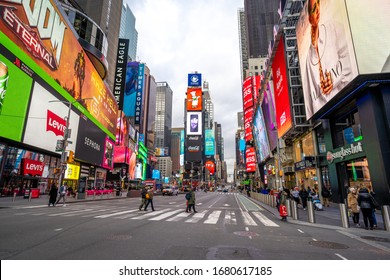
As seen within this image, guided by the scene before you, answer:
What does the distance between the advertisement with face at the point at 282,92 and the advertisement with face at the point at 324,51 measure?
437 cm

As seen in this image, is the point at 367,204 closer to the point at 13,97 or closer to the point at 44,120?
the point at 13,97

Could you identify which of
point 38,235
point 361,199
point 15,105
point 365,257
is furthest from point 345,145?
point 15,105

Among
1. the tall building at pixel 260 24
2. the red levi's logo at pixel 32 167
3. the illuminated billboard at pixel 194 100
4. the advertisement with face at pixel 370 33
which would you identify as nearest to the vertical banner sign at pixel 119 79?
the red levi's logo at pixel 32 167

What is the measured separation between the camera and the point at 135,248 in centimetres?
553

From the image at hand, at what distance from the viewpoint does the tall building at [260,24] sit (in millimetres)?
107688

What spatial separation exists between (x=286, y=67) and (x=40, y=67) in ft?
104

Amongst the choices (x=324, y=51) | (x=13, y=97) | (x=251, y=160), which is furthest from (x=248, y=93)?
(x=13, y=97)

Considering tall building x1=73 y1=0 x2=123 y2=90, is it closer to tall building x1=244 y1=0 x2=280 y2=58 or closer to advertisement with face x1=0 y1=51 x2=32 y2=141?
advertisement with face x1=0 y1=51 x2=32 y2=141

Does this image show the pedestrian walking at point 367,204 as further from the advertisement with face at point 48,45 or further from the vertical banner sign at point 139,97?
the vertical banner sign at point 139,97

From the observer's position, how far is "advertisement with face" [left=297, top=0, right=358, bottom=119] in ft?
53.5

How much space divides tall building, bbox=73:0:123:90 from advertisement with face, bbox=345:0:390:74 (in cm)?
7988

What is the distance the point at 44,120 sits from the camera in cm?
2833

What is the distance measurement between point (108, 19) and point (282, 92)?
85.0 metres

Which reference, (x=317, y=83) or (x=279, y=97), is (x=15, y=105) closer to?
(x=317, y=83)
